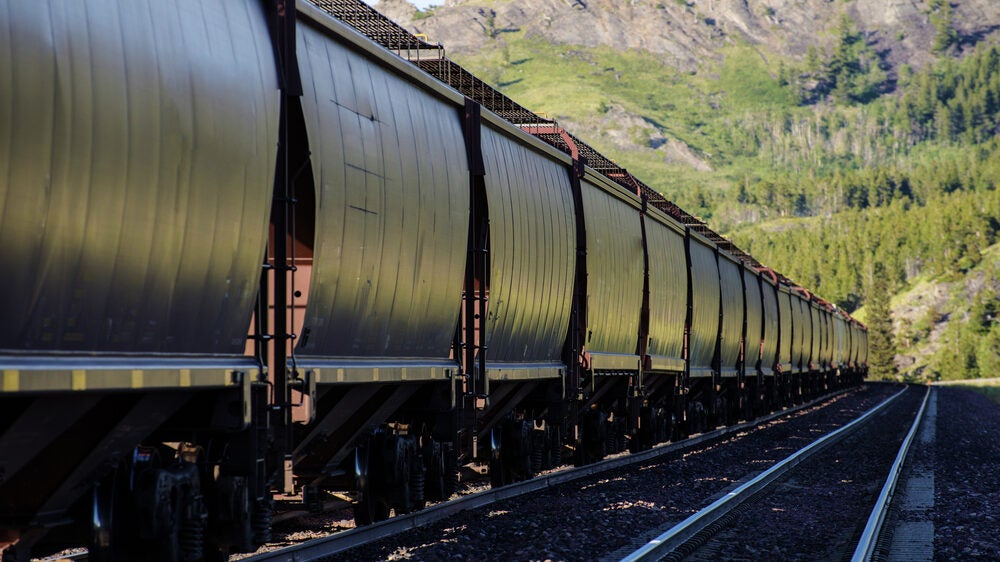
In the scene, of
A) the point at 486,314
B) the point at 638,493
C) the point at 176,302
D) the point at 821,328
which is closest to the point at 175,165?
the point at 176,302

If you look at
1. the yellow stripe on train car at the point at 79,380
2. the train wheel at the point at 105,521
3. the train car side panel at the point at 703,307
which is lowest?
the train wheel at the point at 105,521

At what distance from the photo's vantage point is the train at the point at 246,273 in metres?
5.73

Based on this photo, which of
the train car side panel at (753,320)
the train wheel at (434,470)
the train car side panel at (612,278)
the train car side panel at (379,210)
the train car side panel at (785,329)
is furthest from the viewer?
the train car side panel at (785,329)

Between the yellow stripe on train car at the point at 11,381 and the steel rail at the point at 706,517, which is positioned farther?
the steel rail at the point at 706,517

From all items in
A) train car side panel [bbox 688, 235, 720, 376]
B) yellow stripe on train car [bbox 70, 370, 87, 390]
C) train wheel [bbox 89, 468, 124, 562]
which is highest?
train car side panel [bbox 688, 235, 720, 376]

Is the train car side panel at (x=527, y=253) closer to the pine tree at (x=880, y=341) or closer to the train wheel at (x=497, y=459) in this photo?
the train wheel at (x=497, y=459)

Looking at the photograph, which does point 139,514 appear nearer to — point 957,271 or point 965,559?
point 965,559

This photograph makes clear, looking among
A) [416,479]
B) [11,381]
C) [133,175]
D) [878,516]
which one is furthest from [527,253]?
[11,381]

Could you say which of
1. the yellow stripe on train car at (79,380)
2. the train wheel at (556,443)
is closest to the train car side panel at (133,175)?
the yellow stripe on train car at (79,380)

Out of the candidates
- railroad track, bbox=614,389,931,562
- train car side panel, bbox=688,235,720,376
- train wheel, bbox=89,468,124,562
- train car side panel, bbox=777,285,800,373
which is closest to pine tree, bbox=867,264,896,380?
train car side panel, bbox=777,285,800,373

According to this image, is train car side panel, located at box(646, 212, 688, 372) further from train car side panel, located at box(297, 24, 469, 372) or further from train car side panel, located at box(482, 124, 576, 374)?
train car side panel, located at box(297, 24, 469, 372)

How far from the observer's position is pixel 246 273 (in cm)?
755

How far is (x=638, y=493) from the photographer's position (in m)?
15.1

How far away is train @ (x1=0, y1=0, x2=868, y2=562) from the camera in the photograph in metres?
5.73
